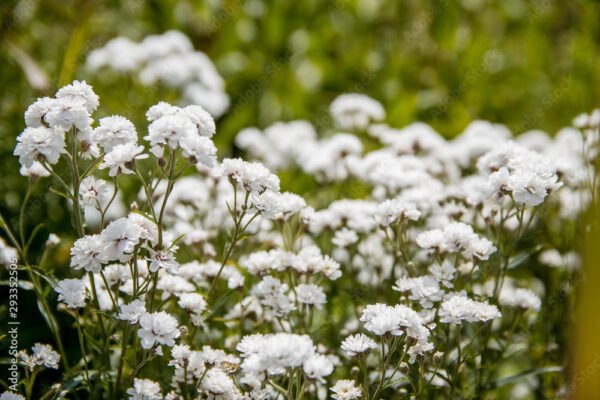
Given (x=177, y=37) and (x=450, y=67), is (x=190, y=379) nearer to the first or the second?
(x=177, y=37)

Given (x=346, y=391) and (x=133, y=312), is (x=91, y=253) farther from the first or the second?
(x=346, y=391)

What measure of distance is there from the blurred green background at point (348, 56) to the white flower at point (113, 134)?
7.30ft

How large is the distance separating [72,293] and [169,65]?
1.80 m

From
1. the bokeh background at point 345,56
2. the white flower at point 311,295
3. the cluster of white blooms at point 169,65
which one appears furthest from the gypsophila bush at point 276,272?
the bokeh background at point 345,56

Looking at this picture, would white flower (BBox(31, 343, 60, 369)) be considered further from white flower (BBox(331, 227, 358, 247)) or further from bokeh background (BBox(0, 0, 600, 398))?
bokeh background (BBox(0, 0, 600, 398))

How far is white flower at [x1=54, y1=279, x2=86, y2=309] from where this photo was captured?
1466 millimetres

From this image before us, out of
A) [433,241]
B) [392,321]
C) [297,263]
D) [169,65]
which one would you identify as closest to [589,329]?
[392,321]

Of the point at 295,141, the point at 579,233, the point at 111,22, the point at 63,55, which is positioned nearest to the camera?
the point at 579,233

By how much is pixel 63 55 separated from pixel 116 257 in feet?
7.83

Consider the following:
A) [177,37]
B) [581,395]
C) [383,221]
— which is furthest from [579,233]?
[177,37]

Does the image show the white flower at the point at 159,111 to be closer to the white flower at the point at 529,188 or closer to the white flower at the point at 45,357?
the white flower at the point at 45,357

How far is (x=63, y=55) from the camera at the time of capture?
3.37 meters

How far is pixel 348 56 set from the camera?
4.41m

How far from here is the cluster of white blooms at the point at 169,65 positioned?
9.91ft
